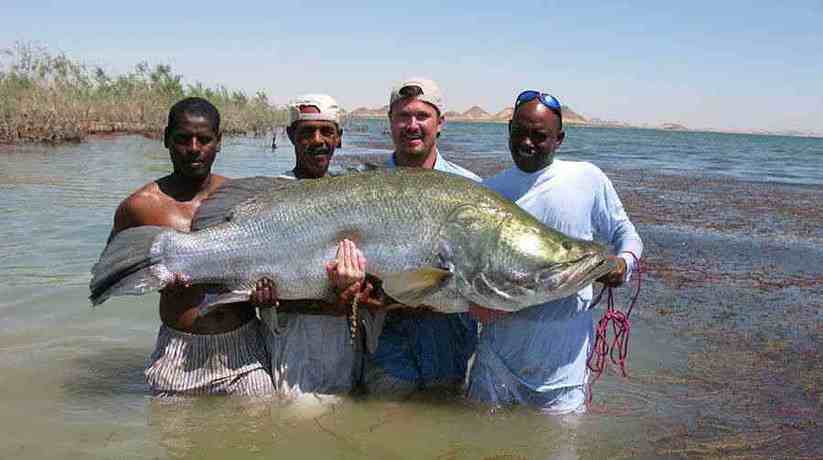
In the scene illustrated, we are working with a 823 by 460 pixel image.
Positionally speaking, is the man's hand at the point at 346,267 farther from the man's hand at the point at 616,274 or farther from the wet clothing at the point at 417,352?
the man's hand at the point at 616,274

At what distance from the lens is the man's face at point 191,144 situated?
157 inches

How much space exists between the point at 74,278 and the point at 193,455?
4.61 metres

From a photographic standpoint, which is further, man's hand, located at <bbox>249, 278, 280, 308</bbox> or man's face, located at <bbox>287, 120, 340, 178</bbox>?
man's face, located at <bbox>287, 120, 340, 178</bbox>

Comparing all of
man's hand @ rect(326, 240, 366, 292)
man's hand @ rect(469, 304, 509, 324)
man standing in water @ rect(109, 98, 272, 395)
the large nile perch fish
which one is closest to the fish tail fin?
the large nile perch fish

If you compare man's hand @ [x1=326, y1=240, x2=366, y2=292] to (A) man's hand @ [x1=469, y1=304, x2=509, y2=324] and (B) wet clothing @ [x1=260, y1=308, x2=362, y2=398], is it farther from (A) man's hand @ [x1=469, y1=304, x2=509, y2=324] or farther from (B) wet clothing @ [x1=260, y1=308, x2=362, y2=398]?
(A) man's hand @ [x1=469, y1=304, x2=509, y2=324]

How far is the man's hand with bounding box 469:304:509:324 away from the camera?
3.93 metres

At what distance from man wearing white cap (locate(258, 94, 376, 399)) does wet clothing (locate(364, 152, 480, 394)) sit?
0.79 ft

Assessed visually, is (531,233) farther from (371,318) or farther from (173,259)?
(173,259)

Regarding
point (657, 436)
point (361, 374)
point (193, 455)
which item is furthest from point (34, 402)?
point (657, 436)

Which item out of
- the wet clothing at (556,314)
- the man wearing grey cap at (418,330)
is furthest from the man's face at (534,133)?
the man wearing grey cap at (418,330)

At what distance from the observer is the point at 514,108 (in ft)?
12.7

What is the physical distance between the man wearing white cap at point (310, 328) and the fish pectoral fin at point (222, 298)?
284 mm

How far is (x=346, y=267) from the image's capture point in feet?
12.1

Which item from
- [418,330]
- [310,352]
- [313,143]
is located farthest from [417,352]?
[313,143]
